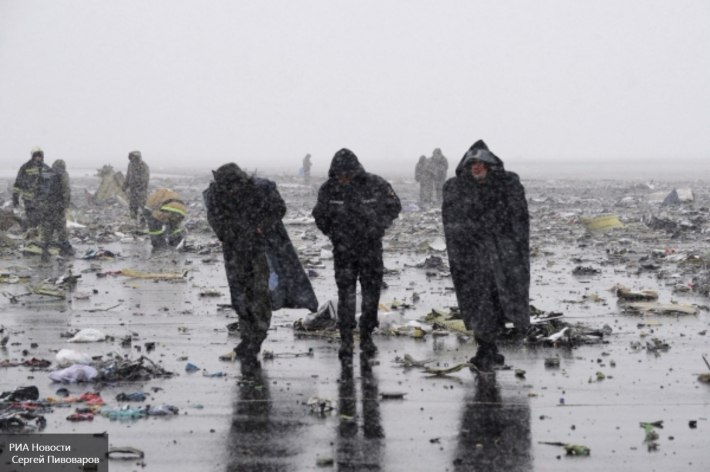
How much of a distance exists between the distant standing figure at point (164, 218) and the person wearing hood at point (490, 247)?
13314 millimetres

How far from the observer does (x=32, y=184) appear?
2023cm

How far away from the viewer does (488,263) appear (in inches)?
383

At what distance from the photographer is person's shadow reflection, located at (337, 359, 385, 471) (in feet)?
22.6

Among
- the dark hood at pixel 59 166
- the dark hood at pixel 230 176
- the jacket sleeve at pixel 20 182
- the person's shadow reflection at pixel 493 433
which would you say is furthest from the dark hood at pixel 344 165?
the jacket sleeve at pixel 20 182

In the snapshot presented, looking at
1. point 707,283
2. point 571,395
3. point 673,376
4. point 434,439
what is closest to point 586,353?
point 673,376

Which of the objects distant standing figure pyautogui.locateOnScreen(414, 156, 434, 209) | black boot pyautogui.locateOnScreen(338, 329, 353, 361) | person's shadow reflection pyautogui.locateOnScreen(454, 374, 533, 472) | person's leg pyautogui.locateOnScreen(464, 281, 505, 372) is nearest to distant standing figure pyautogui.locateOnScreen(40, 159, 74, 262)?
black boot pyautogui.locateOnScreen(338, 329, 353, 361)

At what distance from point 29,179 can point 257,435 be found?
1391 centimetres

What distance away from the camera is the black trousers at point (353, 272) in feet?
33.3

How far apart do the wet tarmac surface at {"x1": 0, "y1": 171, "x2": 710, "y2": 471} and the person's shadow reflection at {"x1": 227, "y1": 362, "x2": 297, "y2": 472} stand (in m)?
0.01

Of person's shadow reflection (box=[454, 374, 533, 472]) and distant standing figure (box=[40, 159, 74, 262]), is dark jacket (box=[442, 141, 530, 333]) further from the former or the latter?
distant standing figure (box=[40, 159, 74, 262])

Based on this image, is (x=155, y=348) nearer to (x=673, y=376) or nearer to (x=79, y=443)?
(x=79, y=443)

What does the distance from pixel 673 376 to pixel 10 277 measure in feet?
36.1

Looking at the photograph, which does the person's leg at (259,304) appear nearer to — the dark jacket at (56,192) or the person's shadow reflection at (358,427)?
the person's shadow reflection at (358,427)

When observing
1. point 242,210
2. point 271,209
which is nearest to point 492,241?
point 271,209
